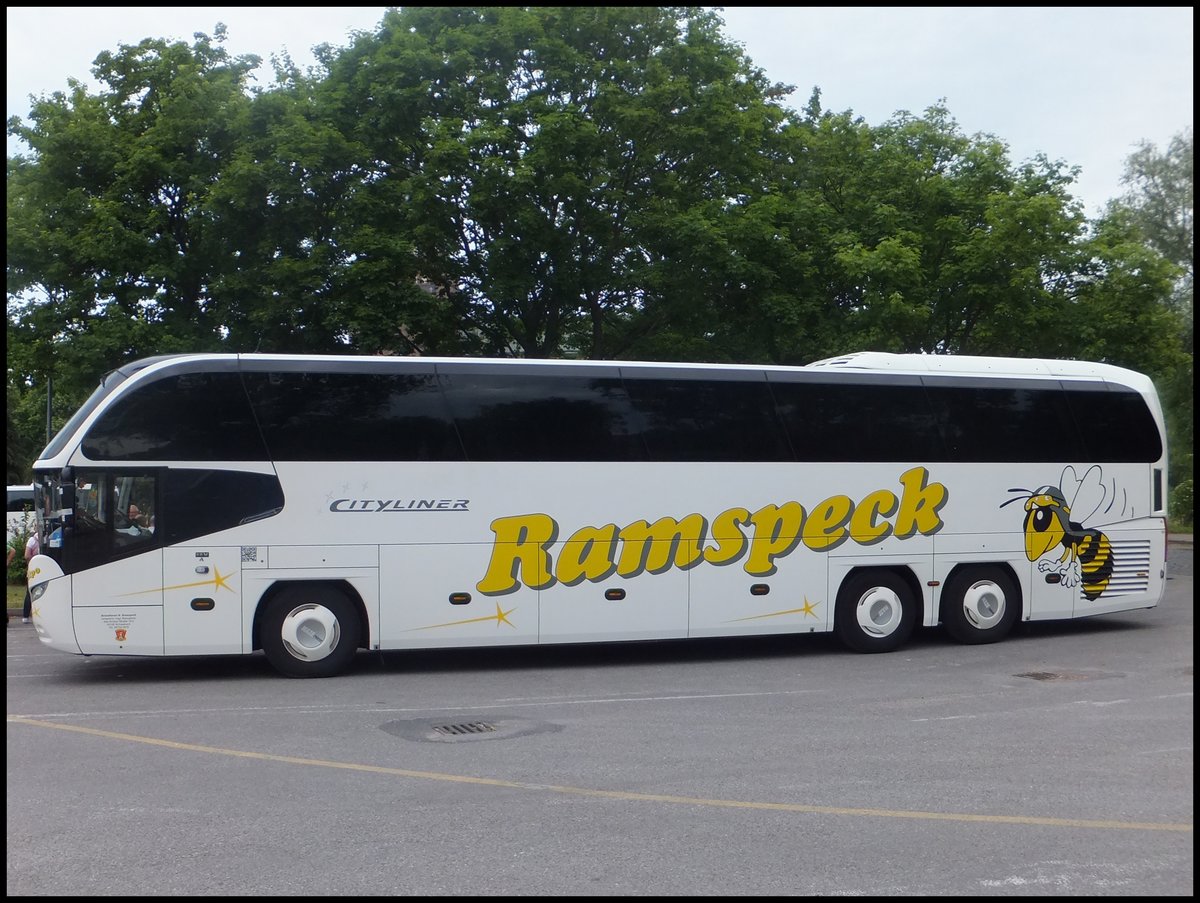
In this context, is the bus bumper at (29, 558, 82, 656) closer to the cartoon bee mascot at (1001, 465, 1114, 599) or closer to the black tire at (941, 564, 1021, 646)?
the black tire at (941, 564, 1021, 646)

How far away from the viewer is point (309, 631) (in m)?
13.3

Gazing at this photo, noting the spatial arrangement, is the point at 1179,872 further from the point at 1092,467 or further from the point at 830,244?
the point at 830,244

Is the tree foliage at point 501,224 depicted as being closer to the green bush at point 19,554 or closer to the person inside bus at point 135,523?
the green bush at point 19,554

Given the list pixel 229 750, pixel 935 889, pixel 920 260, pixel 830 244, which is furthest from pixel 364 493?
pixel 920 260

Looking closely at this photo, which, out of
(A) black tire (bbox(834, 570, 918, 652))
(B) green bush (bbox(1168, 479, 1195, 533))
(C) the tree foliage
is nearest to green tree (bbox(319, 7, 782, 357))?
(C) the tree foliage

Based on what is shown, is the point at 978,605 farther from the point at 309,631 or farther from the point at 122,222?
the point at 122,222

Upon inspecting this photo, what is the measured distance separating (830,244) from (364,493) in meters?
12.9

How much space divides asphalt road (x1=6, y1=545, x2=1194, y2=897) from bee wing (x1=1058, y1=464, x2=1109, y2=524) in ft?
8.64

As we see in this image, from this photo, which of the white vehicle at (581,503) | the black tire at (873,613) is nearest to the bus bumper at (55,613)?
the white vehicle at (581,503)

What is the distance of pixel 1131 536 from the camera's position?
54.6 ft

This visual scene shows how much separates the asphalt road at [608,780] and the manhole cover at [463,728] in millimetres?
47

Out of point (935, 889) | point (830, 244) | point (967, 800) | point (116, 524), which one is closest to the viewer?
point (935, 889)

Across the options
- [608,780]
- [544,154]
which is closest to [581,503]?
[608,780]

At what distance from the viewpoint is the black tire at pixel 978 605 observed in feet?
51.6
